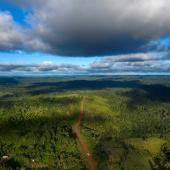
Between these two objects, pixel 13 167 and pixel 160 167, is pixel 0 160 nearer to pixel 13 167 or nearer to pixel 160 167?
pixel 13 167

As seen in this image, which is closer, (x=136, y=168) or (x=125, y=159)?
(x=136, y=168)

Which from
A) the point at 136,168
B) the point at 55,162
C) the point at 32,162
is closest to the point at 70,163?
the point at 55,162

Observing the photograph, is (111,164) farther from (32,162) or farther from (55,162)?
(32,162)

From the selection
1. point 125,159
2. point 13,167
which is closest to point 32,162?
point 13,167

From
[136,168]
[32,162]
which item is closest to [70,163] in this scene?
[32,162]

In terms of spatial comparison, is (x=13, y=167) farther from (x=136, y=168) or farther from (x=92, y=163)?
(x=136, y=168)

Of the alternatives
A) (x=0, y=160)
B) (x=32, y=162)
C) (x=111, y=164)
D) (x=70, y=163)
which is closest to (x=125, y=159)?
(x=111, y=164)
